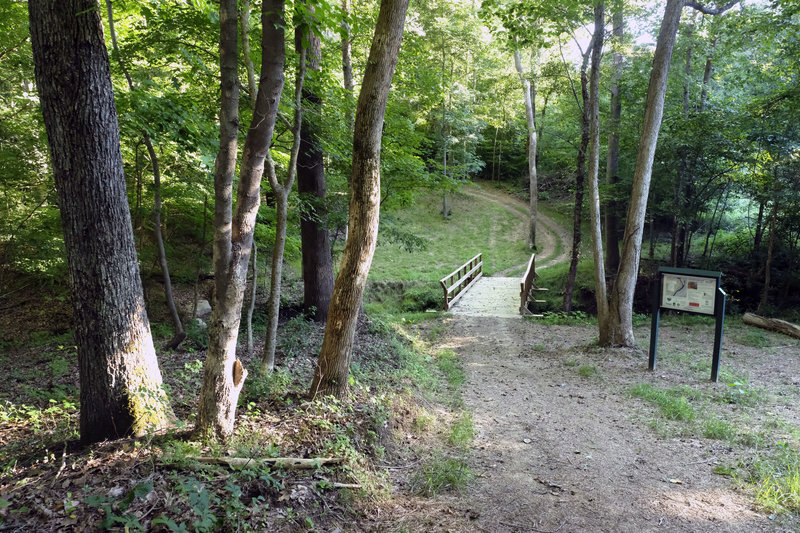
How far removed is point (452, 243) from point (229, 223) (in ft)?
72.1

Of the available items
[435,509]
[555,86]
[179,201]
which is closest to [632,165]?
[555,86]

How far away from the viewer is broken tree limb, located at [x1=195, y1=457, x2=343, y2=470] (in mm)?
3277

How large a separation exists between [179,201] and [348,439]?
6726mm

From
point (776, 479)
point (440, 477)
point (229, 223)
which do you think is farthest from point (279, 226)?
point (776, 479)

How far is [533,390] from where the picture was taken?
715 cm

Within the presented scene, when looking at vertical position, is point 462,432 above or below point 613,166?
below

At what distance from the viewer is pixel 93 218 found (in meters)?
3.36

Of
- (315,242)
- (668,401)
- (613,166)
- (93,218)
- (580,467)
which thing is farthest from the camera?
(613,166)

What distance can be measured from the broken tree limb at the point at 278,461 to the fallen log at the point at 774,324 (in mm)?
12160

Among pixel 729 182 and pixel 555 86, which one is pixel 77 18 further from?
pixel 729 182

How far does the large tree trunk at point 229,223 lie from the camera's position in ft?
11.6

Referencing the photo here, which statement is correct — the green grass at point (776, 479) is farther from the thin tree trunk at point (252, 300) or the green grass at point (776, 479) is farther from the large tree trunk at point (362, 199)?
the thin tree trunk at point (252, 300)

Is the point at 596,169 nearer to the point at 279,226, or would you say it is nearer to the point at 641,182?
the point at 641,182

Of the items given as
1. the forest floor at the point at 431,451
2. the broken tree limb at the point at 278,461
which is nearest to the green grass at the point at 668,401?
the forest floor at the point at 431,451
